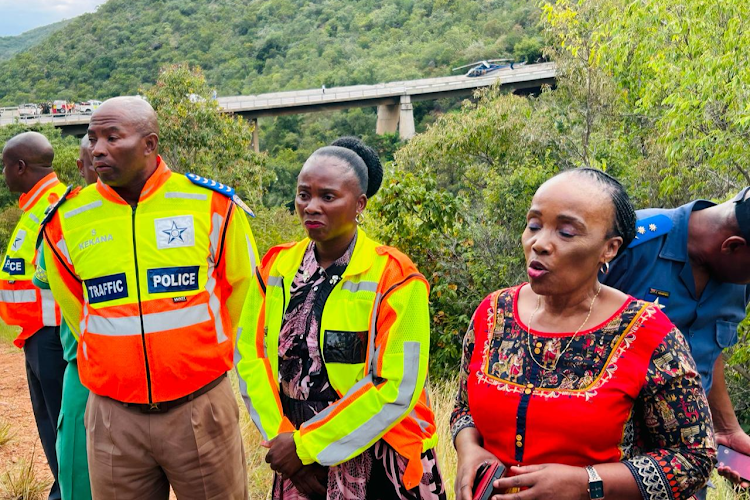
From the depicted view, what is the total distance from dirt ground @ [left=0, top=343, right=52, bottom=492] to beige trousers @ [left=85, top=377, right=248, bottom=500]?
203 centimetres

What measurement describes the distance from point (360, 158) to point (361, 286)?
0.54 m

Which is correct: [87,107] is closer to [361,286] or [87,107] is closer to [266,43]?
[266,43]

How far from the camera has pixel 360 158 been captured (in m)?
2.65


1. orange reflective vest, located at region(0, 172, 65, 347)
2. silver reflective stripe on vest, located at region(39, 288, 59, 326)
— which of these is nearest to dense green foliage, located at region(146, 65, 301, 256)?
orange reflective vest, located at region(0, 172, 65, 347)

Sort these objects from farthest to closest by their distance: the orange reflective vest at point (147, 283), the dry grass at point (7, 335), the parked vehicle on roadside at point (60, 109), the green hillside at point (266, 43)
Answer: the green hillside at point (266, 43) < the parked vehicle on roadside at point (60, 109) < the dry grass at point (7, 335) < the orange reflective vest at point (147, 283)

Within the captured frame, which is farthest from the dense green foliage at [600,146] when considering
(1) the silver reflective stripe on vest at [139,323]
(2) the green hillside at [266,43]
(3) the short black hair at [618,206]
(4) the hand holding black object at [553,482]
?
(2) the green hillside at [266,43]

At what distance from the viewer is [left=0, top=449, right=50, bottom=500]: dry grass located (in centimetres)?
432

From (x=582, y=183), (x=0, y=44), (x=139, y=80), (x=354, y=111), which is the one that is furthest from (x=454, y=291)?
A: (x=0, y=44)

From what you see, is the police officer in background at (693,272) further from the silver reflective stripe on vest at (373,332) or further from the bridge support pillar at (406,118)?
the bridge support pillar at (406,118)

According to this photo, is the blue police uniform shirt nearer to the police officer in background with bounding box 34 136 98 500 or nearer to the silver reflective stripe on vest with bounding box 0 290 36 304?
the police officer in background with bounding box 34 136 98 500

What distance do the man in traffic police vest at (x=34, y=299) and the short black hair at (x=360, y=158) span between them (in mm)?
2036

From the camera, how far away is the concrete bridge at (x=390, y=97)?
41.5 meters

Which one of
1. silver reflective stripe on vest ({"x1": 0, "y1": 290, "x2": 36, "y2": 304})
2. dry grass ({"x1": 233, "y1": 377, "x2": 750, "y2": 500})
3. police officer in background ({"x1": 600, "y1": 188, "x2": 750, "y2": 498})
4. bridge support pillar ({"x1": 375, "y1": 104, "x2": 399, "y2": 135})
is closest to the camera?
police officer in background ({"x1": 600, "y1": 188, "x2": 750, "y2": 498})

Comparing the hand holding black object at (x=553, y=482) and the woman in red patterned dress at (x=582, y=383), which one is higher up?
the woman in red patterned dress at (x=582, y=383)
